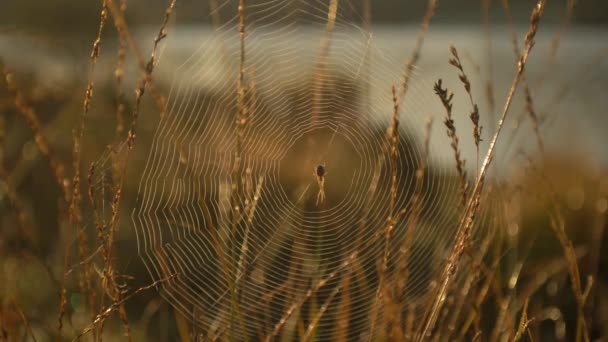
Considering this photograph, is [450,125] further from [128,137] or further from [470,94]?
[128,137]

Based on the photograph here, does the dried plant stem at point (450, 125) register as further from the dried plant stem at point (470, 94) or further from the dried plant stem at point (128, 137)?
the dried plant stem at point (128, 137)

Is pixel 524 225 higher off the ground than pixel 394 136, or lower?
lower

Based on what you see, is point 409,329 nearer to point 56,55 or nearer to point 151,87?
point 151,87

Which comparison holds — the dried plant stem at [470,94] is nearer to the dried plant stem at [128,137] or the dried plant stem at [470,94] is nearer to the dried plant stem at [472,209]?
the dried plant stem at [472,209]

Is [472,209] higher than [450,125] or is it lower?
lower

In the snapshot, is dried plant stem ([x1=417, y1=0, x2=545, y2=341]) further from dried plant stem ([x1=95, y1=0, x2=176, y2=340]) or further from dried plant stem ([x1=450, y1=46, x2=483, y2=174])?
dried plant stem ([x1=95, y1=0, x2=176, y2=340])

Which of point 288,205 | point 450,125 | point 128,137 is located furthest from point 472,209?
point 288,205

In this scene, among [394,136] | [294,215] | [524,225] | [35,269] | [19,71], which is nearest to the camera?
[394,136]

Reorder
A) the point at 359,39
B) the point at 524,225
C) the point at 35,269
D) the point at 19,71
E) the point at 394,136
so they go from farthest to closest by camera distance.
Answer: the point at 19,71
the point at 524,225
the point at 35,269
the point at 359,39
the point at 394,136

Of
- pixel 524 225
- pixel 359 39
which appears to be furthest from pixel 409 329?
pixel 524 225

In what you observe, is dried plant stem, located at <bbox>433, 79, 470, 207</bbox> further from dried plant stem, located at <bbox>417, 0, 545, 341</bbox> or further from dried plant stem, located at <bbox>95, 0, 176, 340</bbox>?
dried plant stem, located at <bbox>95, 0, 176, 340</bbox>

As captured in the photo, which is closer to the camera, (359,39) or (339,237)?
(359,39)
